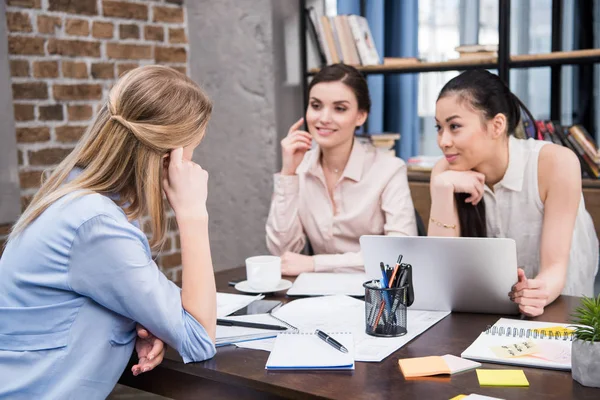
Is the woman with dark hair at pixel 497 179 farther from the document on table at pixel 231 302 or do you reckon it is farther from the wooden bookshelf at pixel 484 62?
the wooden bookshelf at pixel 484 62

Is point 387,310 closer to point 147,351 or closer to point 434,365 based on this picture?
point 434,365

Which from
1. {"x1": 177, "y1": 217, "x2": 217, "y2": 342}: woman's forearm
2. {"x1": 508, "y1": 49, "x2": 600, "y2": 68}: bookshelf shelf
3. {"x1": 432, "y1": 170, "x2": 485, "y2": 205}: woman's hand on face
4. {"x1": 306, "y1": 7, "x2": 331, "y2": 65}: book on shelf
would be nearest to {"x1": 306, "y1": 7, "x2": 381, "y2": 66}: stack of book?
{"x1": 306, "y1": 7, "x2": 331, "y2": 65}: book on shelf

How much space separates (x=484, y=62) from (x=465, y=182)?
1058mm

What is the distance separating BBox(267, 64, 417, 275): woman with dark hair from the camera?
7.52 feet

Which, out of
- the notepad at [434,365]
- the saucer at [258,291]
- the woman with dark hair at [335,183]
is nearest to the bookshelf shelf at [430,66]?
the woman with dark hair at [335,183]

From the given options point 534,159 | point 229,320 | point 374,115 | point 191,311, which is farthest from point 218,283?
point 374,115

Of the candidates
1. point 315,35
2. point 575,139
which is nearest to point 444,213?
point 575,139

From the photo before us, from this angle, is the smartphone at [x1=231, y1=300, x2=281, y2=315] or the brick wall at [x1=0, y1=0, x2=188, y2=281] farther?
the brick wall at [x1=0, y1=0, x2=188, y2=281]

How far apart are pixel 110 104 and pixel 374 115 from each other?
7.14 ft

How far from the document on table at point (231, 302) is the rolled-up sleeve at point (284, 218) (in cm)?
62

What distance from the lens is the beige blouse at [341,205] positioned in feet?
7.49

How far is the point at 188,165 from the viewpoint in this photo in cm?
136

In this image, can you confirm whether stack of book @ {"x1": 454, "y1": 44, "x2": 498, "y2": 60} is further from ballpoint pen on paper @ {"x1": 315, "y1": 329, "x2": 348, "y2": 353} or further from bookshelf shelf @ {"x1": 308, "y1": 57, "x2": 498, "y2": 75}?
ballpoint pen on paper @ {"x1": 315, "y1": 329, "x2": 348, "y2": 353}

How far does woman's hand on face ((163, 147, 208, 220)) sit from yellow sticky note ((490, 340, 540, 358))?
62 centimetres
